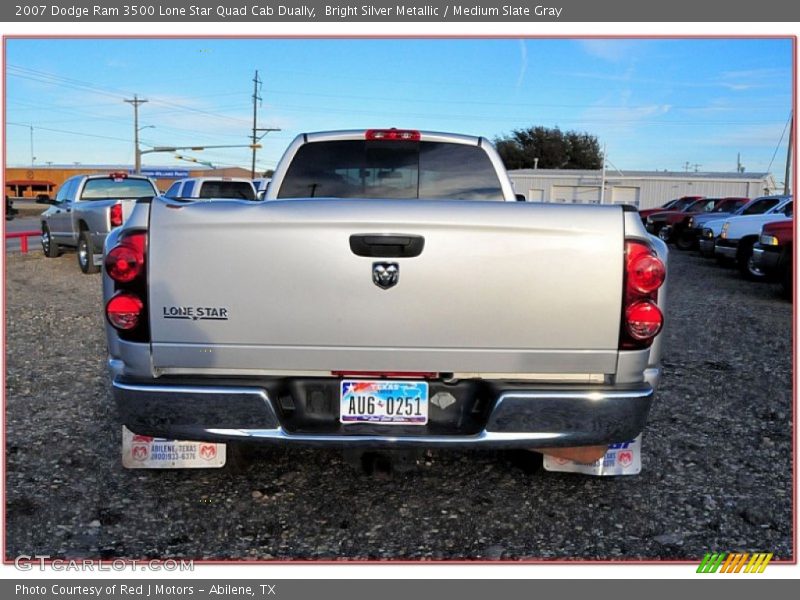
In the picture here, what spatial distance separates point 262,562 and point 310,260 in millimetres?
1283

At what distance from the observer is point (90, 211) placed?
13.0 meters

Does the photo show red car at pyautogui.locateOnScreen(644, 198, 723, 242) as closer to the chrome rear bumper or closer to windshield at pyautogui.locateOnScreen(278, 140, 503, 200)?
windshield at pyautogui.locateOnScreen(278, 140, 503, 200)

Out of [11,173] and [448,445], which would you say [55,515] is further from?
[11,173]

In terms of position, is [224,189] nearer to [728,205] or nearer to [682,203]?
[728,205]

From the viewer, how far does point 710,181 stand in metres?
50.7

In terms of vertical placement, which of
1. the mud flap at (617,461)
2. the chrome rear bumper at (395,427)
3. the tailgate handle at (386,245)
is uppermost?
the tailgate handle at (386,245)

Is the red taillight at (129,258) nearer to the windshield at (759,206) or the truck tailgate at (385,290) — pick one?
the truck tailgate at (385,290)

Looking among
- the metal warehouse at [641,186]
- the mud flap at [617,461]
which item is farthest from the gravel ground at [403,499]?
the metal warehouse at [641,186]

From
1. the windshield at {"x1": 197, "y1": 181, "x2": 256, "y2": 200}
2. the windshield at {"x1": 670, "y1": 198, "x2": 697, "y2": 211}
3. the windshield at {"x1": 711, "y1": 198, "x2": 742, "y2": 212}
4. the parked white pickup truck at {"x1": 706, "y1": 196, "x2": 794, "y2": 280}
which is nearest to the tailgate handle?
the windshield at {"x1": 197, "y1": 181, "x2": 256, "y2": 200}

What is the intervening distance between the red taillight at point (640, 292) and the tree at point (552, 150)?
74.0 meters

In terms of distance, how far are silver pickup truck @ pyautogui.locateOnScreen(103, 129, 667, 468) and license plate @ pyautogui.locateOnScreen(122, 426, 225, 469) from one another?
0.53m

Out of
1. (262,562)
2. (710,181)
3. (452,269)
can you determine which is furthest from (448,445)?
(710,181)

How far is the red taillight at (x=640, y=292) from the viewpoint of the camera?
9.42ft

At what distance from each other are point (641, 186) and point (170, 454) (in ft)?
171
